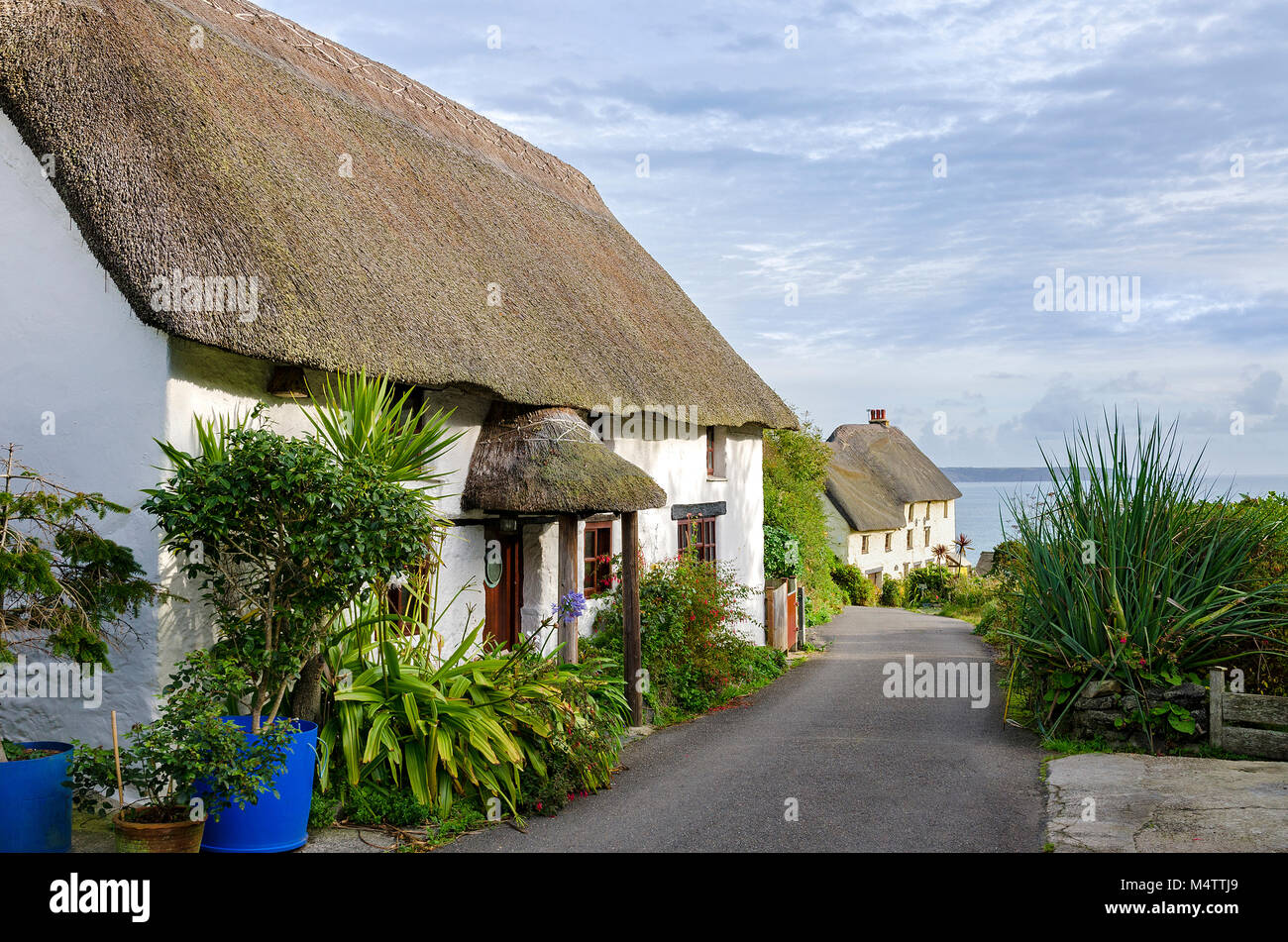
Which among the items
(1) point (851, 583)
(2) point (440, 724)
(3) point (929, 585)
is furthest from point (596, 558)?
(3) point (929, 585)

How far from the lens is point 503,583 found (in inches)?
413

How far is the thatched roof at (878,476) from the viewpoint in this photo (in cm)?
3475

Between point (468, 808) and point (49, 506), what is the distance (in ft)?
11.1

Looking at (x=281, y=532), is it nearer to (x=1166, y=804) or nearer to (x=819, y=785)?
(x=819, y=785)

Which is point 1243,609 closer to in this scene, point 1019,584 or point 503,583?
point 1019,584

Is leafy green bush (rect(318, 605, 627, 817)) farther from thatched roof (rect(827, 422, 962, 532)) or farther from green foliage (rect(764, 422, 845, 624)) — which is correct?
thatched roof (rect(827, 422, 962, 532))

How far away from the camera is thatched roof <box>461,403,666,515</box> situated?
30.6 ft

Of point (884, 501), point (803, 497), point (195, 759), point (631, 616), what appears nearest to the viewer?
point (195, 759)

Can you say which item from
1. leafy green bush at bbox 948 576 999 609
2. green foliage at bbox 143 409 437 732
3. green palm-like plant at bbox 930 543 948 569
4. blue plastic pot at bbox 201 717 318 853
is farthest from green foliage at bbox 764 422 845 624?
green palm-like plant at bbox 930 543 948 569

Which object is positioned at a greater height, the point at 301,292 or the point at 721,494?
the point at 301,292

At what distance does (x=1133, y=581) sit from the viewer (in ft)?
30.4

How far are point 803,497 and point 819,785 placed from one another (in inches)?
610

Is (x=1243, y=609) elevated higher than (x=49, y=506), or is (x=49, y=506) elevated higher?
(x=49, y=506)
